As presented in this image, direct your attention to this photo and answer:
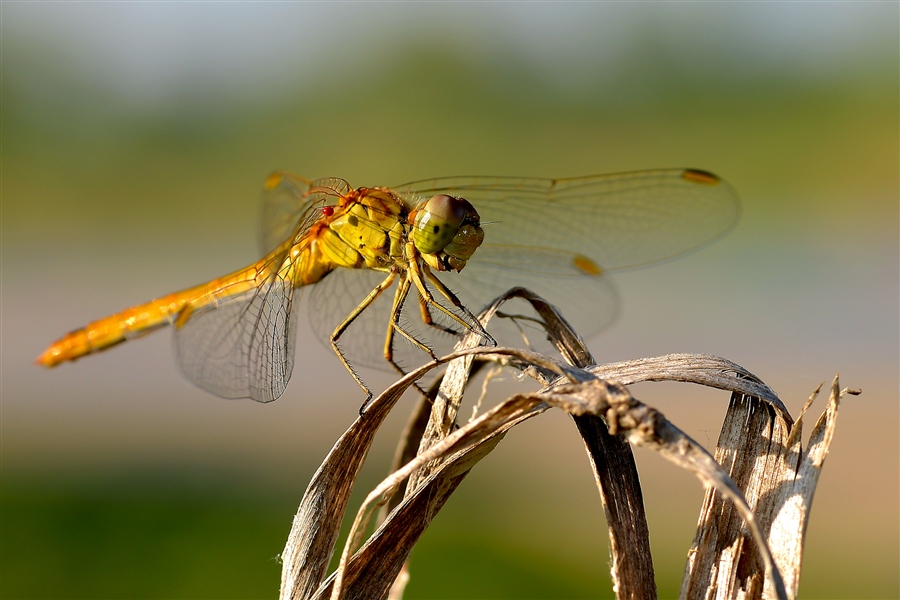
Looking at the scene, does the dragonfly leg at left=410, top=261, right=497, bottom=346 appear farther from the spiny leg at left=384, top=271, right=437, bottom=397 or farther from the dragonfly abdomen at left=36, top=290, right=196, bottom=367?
the dragonfly abdomen at left=36, top=290, right=196, bottom=367

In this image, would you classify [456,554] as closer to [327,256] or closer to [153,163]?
[327,256]

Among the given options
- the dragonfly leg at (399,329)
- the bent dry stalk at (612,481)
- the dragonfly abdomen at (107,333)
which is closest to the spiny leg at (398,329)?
the dragonfly leg at (399,329)

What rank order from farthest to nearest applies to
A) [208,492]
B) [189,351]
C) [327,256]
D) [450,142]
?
1. [450,142]
2. [208,492]
3. [327,256]
4. [189,351]

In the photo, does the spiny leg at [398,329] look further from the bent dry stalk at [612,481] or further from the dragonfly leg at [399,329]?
Answer: the bent dry stalk at [612,481]

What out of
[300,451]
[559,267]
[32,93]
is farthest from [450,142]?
[559,267]

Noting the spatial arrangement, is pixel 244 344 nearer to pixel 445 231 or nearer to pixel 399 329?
pixel 399 329
